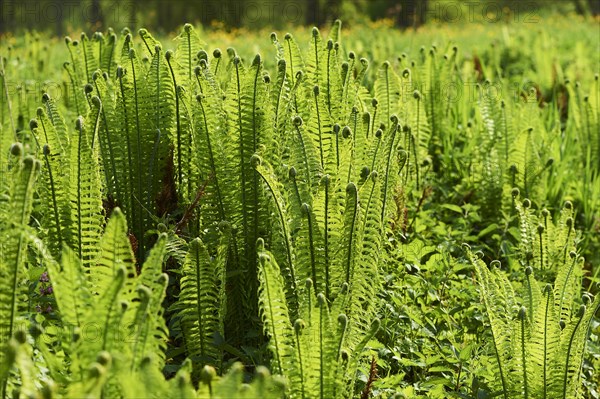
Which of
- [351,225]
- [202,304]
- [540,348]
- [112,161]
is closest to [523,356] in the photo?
[540,348]

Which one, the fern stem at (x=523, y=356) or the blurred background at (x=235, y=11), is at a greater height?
the blurred background at (x=235, y=11)

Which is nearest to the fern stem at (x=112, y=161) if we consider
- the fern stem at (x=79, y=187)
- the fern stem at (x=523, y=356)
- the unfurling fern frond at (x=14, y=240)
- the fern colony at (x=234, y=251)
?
the fern colony at (x=234, y=251)

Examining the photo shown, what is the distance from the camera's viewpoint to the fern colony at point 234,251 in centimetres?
192

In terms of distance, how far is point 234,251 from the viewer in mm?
2758

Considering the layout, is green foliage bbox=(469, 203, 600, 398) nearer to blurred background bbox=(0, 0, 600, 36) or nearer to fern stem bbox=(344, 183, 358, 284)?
fern stem bbox=(344, 183, 358, 284)

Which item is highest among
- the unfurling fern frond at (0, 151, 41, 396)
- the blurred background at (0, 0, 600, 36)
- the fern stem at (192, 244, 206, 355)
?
the blurred background at (0, 0, 600, 36)

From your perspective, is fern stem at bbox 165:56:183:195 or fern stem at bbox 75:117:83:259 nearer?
fern stem at bbox 75:117:83:259

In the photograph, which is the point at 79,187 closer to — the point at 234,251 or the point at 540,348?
the point at 234,251

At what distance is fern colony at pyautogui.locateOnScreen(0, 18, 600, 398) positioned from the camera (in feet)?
6.31

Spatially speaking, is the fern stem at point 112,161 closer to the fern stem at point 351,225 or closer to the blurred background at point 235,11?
the fern stem at point 351,225

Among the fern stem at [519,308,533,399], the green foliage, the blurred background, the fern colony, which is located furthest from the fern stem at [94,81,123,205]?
the blurred background

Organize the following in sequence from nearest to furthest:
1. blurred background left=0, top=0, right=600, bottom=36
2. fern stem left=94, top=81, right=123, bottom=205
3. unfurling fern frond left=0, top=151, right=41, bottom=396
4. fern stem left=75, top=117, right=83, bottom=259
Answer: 1. unfurling fern frond left=0, top=151, right=41, bottom=396
2. fern stem left=75, top=117, right=83, bottom=259
3. fern stem left=94, top=81, right=123, bottom=205
4. blurred background left=0, top=0, right=600, bottom=36

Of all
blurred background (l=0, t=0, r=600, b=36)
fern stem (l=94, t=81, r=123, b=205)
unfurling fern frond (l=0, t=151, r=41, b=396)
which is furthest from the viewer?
blurred background (l=0, t=0, r=600, b=36)

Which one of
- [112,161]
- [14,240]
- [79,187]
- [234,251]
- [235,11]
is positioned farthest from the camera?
[235,11]
